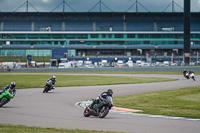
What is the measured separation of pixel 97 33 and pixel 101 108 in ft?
330

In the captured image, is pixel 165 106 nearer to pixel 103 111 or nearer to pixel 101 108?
pixel 101 108

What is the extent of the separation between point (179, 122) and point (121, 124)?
2193 mm

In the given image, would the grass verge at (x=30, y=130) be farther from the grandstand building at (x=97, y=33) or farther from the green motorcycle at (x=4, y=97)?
the grandstand building at (x=97, y=33)

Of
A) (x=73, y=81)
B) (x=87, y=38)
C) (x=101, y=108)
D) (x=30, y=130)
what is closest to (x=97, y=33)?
(x=87, y=38)

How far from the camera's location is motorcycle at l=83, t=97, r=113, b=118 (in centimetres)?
1432

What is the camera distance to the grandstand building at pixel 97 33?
373ft

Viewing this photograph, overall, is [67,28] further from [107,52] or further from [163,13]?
[163,13]

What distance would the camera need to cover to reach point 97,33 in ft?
376

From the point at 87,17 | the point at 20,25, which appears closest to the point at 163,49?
the point at 87,17

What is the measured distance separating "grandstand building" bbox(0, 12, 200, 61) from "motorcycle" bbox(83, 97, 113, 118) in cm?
9544

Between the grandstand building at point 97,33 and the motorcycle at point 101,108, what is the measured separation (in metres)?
95.4

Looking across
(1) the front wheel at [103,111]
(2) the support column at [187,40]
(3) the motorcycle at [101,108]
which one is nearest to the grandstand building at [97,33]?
(2) the support column at [187,40]

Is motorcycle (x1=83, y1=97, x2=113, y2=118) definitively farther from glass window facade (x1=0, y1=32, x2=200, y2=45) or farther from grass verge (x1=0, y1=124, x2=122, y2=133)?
glass window facade (x1=0, y1=32, x2=200, y2=45)

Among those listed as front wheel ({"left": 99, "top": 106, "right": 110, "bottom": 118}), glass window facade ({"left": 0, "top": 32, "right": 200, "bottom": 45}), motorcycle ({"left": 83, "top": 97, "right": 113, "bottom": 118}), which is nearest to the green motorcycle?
motorcycle ({"left": 83, "top": 97, "right": 113, "bottom": 118})
